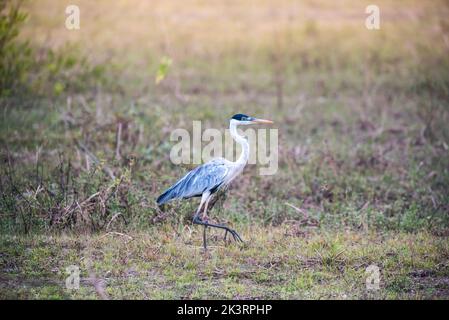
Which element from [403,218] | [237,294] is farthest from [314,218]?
[237,294]

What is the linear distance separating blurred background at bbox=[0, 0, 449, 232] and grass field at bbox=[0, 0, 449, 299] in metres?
0.03

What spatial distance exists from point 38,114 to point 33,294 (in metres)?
5.44

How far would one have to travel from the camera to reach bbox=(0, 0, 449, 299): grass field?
6.06 meters

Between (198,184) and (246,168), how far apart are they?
1.97 m

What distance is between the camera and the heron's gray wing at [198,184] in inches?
271

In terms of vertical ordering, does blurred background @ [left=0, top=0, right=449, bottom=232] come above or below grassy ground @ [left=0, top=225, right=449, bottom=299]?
above

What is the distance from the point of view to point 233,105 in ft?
38.5
